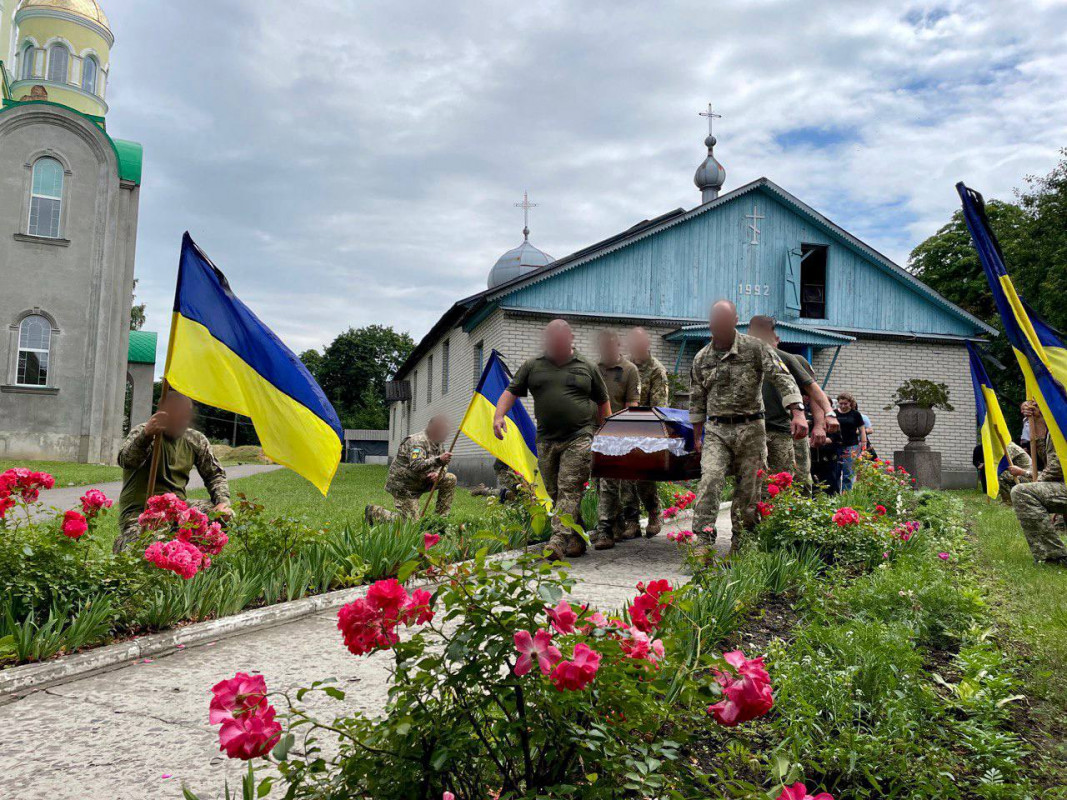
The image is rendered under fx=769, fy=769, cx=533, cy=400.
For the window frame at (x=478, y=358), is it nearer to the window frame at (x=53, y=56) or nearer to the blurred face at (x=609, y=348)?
the blurred face at (x=609, y=348)

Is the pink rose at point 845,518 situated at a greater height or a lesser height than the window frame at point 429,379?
lesser

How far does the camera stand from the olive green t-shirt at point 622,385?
24.7 feet

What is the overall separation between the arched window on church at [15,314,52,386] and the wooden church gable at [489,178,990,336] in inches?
658

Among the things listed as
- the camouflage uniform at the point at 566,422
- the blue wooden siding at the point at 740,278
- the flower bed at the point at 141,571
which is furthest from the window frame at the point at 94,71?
the flower bed at the point at 141,571

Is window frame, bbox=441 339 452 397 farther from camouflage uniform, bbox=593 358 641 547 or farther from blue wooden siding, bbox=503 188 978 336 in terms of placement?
camouflage uniform, bbox=593 358 641 547

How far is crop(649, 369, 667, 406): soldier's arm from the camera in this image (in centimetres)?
775

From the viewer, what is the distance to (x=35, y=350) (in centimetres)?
2325

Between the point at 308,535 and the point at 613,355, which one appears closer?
the point at 308,535

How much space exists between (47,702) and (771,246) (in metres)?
18.7

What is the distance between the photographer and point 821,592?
453 cm

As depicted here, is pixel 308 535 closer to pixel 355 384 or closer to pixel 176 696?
pixel 176 696

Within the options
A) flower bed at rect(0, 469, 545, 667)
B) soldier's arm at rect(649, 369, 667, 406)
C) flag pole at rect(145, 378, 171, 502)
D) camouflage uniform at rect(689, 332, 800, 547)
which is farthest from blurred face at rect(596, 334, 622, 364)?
flag pole at rect(145, 378, 171, 502)

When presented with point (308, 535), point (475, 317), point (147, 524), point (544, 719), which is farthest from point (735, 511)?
point (475, 317)

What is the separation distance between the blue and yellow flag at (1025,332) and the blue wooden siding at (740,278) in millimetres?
12957
